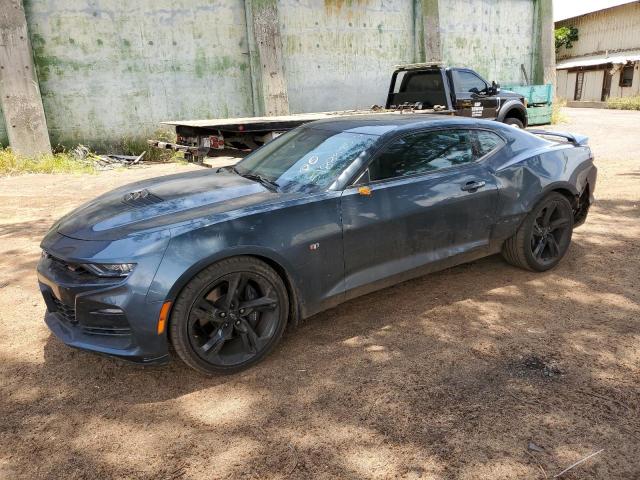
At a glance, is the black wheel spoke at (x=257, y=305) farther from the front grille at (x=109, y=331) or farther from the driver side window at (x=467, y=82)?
the driver side window at (x=467, y=82)

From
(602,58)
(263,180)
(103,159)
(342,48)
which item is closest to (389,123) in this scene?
(263,180)

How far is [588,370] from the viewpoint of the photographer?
2.95 metres

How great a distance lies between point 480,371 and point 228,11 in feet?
39.4

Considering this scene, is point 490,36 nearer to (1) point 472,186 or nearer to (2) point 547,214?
(2) point 547,214

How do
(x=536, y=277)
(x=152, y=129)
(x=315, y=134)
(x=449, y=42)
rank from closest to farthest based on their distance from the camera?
(x=315, y=134) < (x=536, y=277) < (x=152, y=129) < (x=449, y=42)

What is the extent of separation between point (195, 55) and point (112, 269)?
431 inches

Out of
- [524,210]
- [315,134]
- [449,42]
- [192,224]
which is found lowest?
[524,210]

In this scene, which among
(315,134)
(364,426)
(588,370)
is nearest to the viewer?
(364,426)

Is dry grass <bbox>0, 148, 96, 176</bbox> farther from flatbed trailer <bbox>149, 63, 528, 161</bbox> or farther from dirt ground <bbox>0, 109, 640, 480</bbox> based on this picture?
dirt ground <bbox>0, 109, 640, 480</bbox>

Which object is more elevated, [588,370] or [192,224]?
[192,224]

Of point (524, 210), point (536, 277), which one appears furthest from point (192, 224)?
point (536, 277)

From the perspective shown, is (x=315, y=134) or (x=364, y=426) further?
(x=315, y=134)

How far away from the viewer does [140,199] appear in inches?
136

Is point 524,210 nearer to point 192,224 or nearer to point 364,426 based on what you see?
point 364,426
